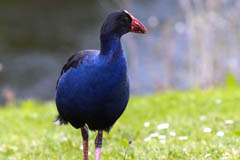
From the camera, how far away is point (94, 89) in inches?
138

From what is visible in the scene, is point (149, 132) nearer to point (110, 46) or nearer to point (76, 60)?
point (76, 60)

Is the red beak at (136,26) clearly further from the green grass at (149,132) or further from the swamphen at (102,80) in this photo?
the green grass at (149,132)

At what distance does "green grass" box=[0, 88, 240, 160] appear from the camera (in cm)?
442

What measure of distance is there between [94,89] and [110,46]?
36 centimetres

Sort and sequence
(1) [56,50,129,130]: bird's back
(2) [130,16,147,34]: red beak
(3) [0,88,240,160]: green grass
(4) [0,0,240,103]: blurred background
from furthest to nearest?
(4) [0,0,240,103]: blurred background < (3) [0,88,240,160]: green grass < (2) [130,16,147,34]: red beak < (1) [56,50,129,130]: bird's back

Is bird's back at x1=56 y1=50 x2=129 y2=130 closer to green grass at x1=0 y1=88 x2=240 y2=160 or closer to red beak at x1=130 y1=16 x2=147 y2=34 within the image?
red beak at x1=130 y1=16 x2=147 y2=34

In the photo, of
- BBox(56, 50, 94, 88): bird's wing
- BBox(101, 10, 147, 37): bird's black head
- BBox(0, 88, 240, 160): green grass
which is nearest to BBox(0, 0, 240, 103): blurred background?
BBox(0, 88, 240, 160): green grass

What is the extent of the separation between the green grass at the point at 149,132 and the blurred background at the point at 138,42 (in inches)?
71.7

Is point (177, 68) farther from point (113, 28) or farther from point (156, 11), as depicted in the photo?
point (113, 28)

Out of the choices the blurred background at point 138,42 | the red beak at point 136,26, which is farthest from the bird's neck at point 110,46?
the blurred background at point 138,42

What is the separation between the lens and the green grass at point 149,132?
14.5 ft

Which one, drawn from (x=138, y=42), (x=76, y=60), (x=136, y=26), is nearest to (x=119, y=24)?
(x=136, y=26)

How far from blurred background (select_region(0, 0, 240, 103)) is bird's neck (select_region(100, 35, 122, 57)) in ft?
20.0

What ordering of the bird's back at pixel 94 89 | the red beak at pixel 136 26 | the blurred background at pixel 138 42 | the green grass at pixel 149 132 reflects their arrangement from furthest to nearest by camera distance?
1. the blurred background at pixel 138 42
2. the green grass at pixel 149 132
3. the red beak at pixel 136 26
4. the bird's back at pixel 94 89
